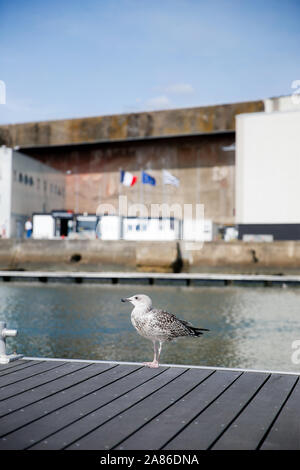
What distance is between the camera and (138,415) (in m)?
4.87

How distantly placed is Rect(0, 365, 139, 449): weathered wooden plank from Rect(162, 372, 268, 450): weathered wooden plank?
766mm

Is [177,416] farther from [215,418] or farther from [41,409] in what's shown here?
[41,409]

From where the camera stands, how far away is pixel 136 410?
16.5 ft

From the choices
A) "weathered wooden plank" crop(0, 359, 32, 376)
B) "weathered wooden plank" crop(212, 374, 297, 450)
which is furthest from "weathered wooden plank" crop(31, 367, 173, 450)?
"weathered wooden plank" crop(0, 359, 32, 376)

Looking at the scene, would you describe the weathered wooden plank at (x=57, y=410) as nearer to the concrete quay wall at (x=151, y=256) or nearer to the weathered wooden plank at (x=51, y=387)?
the weathered wooden plank at (x=51, y=387)

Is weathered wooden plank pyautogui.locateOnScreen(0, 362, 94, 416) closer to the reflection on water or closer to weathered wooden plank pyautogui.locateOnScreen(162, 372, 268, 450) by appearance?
weathered wooden plank pyautogui.locateOnScreen(162, 372, 268, 450)

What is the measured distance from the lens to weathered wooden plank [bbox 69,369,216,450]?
4156mm

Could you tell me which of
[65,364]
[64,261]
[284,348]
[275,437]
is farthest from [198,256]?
[275,437]

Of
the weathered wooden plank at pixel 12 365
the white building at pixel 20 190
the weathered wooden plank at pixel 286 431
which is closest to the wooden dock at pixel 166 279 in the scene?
the white building at pixel 20 190

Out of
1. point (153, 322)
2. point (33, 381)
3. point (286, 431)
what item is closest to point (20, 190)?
point (153, 322)

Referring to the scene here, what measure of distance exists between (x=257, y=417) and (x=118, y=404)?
4.34 feet

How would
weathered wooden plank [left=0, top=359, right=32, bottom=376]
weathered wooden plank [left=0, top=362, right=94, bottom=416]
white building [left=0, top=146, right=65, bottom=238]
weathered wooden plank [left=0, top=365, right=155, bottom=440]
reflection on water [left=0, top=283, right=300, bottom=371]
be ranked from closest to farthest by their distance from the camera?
weathered wooden plank [left=0, top=365, right=155, bottom=440], weathered wooden plank [left=0, top=362, right=94, bottom=416], weathered wooden plank [left=0, top=359, right=32, bottom=376], reflection on water [left=0, top=283, right=300, bottom=371], white building [left=0, top=146, right=65, bottom=238]

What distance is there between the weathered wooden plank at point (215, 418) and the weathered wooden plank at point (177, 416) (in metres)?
0.02

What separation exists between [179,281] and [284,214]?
16557mm
